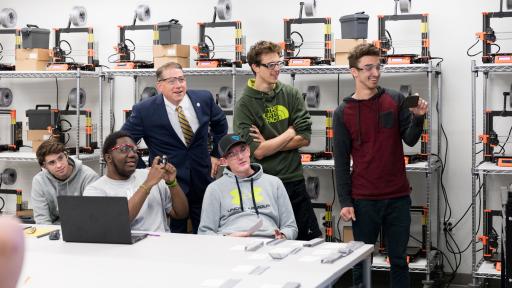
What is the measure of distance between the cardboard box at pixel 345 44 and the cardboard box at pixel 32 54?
2.76 metres

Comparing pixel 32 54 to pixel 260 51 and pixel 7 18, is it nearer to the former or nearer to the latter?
pixel 7 18

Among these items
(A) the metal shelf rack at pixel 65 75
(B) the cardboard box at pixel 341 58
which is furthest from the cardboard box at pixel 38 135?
(B) the cardboard box at pixel 341 58

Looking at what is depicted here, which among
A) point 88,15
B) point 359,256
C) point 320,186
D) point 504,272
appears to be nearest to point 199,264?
point 359,256

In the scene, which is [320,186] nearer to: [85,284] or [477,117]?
[477,117]

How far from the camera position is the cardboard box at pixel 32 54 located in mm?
6227

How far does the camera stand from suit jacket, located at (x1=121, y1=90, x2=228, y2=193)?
3.75m

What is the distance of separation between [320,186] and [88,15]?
285cm

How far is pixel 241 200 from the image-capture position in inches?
132

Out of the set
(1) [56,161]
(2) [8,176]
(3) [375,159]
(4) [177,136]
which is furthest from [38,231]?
(2) [8,176]

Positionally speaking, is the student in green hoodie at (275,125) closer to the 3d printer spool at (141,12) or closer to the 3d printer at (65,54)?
the 3d printer spool at (141,12)

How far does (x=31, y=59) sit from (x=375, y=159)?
400 centimetres

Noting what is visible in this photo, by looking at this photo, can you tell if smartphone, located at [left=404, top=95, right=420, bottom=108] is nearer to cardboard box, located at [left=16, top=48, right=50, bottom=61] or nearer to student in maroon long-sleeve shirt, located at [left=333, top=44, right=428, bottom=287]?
student in maroon long-sleeve shirt, located at [left=333, top=44, right=428, bottom=287]

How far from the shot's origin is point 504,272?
156 inches

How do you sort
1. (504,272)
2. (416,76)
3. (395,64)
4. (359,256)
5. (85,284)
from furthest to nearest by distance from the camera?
(416,76), (395,64), (504,272), (359,256), (85,284)
